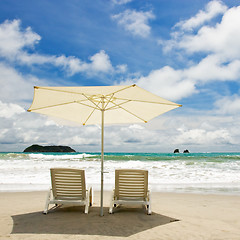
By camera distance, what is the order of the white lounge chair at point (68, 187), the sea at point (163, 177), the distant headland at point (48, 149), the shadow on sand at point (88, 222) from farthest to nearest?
the distant headland at point (48, 149)
the sea at point (163, 177)
the white lounge chair at point (68, 187)
the shadow on sand at point (88, 222)

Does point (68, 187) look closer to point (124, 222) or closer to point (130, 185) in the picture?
point (130, 185)

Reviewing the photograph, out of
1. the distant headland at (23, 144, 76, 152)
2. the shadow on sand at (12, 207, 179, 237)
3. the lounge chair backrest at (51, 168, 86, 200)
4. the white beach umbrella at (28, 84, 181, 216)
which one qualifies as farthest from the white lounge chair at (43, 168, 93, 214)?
the distant headland at (23, 144, 76, 152)

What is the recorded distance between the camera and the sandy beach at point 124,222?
3.89 m

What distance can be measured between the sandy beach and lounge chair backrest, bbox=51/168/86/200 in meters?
0.35

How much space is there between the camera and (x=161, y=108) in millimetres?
5258

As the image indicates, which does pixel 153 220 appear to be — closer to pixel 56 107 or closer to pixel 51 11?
pixel 56 107

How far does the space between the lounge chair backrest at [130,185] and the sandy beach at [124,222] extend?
342 millimetres

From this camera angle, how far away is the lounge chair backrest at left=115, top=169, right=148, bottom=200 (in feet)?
17.1

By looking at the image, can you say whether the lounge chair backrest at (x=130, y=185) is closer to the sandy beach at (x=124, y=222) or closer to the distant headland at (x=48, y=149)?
the sandy beach at (x=124, y=222)

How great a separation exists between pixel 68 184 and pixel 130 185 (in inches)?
51.1

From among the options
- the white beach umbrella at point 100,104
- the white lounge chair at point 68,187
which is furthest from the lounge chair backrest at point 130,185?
the white lounge chair at point 68,187

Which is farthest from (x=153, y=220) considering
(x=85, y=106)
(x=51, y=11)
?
(x=51, y=11)

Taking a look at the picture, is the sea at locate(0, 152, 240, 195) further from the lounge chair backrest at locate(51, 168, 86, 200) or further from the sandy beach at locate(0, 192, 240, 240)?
the sandy beach at locate(0, 192, 240, 240)

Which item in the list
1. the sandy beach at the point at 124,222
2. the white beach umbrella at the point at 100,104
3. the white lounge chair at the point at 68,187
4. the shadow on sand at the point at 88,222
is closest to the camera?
the sandy beach at the point at 124,222
